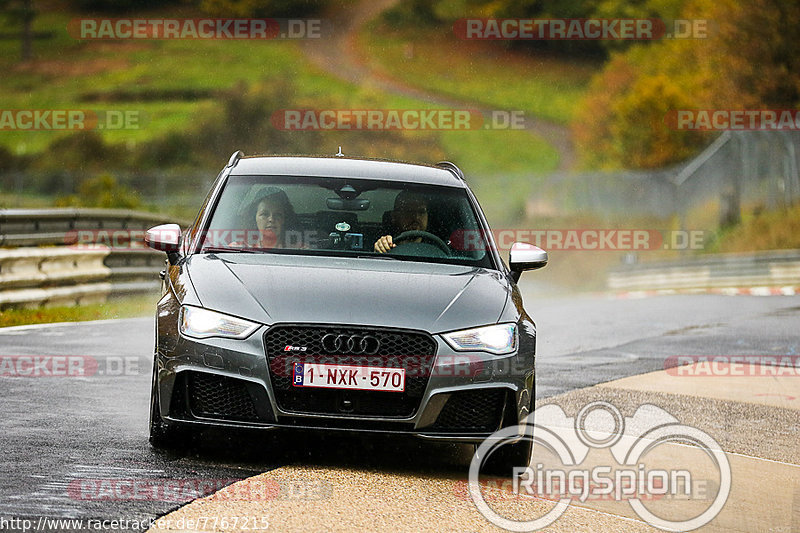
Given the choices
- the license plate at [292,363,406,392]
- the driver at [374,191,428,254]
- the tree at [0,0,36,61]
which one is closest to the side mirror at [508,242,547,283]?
the driver at [374,191,428,254]

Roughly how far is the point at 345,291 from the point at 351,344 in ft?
1.21

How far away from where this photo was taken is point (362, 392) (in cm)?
648

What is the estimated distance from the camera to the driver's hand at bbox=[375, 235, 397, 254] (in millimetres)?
7730

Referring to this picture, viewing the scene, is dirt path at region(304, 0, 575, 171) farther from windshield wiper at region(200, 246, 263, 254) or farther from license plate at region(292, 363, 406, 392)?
license plate at region(292, 363, 406, 392)

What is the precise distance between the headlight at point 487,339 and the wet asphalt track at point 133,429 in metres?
0.76

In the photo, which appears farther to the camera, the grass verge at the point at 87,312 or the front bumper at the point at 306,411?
the grass verge at the point at 87,312

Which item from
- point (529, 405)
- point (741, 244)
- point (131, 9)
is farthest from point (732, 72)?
point (131, 9)

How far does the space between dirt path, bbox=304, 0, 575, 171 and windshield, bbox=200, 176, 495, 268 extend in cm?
9322

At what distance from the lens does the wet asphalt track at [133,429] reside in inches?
231

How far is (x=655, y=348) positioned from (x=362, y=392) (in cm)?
871

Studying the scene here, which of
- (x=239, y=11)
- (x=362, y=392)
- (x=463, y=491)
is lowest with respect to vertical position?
(x=463, y=491)

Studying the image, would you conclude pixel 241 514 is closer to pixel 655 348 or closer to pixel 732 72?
pixel 655 348

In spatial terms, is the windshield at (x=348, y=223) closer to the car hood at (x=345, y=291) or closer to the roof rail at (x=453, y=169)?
the car hood at (x=345, y=291)

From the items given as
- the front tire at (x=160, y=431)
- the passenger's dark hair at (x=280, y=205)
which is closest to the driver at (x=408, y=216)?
the passenger's dark hair at (x=280, y=205)
